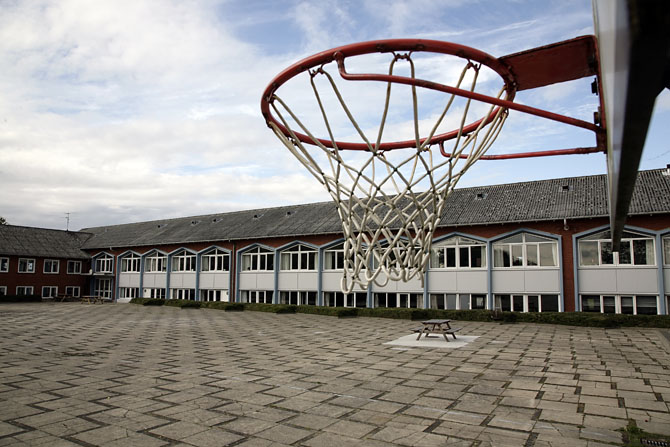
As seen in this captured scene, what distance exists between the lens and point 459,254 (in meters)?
26.1

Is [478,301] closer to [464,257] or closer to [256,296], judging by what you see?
[464,257]

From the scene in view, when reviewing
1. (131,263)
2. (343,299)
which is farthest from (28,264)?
(343,299)

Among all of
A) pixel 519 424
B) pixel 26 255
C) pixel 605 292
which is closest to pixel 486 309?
pixel 605 292

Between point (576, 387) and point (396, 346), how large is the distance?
6.33m

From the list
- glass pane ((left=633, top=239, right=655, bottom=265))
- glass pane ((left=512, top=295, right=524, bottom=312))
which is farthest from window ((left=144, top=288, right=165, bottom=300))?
glass pane ((left=633, top=239, right=655, bottom=265))

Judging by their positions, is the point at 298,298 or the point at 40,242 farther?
the point at 40,242

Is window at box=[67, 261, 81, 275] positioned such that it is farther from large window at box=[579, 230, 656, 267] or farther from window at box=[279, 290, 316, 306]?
large window at box=[579, 230, 656, 267]

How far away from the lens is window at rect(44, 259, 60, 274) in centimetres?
4391

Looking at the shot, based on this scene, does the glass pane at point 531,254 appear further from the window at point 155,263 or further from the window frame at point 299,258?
the window at point 155,263

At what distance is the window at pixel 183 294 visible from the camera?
37.4m

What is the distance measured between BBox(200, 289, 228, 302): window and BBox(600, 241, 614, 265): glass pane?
24985 mm

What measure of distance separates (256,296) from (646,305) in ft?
77.7

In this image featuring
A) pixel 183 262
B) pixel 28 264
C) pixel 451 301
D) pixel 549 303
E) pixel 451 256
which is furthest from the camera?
pixel 28 264

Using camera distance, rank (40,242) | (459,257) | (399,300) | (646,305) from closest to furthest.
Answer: (646,305) < (459,257) < (399,300) < (40,242)
